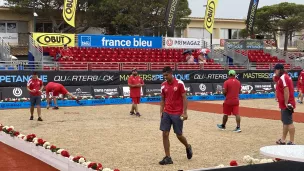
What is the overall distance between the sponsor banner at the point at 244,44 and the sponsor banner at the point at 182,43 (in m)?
2.67

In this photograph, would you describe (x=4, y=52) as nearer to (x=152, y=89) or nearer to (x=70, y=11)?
(x=70, y=11)

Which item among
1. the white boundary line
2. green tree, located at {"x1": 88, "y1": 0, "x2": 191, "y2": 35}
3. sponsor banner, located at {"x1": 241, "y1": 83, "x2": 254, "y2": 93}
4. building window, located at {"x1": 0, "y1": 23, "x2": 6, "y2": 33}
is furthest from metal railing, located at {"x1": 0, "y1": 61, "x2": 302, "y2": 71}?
building window, located at {"x1": 0, "y1": 23, "x2": 6, "y2": 33}

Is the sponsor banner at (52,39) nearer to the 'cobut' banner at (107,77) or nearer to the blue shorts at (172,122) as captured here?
the 'cobut' banner at (107,77)

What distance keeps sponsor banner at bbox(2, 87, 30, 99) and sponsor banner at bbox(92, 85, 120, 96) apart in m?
3.81

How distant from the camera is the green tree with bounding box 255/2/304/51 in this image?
55.9 metres

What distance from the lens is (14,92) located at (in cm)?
2264

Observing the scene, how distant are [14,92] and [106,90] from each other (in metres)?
5.07

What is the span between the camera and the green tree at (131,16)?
43.0 metres

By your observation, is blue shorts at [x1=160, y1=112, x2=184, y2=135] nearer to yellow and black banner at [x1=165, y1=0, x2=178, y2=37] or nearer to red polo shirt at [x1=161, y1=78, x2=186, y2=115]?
red polo shirt at [x1=161, y1=78, x2=186, y2=115]

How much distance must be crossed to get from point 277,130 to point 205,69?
17380 millimetres

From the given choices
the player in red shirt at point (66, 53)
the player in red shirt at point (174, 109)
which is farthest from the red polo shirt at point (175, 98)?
the player in red shirt at point (66, 53)

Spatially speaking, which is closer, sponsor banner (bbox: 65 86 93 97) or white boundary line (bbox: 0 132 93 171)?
white boundary line (bbox: 0 132 93 171)

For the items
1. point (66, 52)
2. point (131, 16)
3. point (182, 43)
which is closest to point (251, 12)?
point (182, 43)

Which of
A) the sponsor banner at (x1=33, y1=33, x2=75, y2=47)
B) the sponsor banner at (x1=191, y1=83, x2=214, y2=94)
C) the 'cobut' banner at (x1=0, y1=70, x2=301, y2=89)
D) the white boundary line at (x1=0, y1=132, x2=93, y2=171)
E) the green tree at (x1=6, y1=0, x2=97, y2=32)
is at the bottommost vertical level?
the white boundary line at (x1=0, y1=132, x2=93, y2=171)
